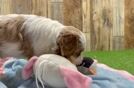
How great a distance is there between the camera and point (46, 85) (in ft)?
3.67

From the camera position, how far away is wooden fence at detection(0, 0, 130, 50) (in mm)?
3074

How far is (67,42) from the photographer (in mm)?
1143

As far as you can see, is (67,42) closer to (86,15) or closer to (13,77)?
(13,77)

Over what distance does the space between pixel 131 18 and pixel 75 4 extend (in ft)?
1.37

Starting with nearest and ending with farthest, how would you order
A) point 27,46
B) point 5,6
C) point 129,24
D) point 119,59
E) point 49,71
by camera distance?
point 49,71, point 27,46, point 119,59, point 5,6, point 129,24

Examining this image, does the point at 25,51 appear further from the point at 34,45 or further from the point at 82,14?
the point at 82,14

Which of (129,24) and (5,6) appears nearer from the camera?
(5,6)

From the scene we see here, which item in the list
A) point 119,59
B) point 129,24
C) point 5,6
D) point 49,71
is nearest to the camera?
point 49,71

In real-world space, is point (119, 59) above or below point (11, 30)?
below

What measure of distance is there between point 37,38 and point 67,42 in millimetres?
100

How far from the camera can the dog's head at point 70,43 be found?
1146mm

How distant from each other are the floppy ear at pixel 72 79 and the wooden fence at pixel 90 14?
1.96m

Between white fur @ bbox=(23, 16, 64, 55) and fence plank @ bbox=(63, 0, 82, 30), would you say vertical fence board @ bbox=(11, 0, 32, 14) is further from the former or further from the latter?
A: white fur @ bbox=(23, 16, 64, 55)

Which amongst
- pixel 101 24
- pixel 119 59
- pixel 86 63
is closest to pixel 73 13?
pixel 101 24
